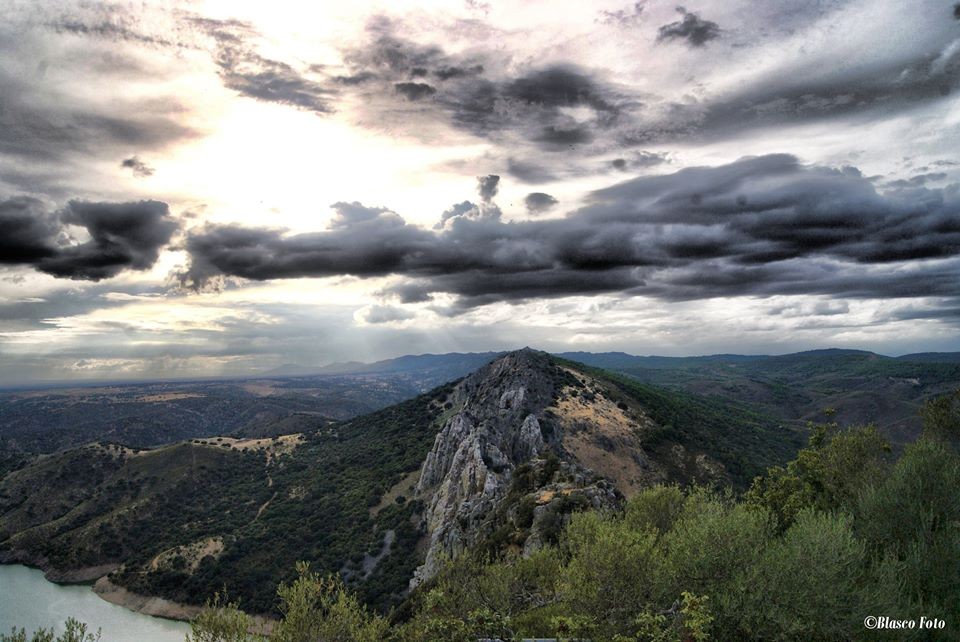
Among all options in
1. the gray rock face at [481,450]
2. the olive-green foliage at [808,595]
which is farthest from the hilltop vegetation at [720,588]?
the gray rock face at [481,450]

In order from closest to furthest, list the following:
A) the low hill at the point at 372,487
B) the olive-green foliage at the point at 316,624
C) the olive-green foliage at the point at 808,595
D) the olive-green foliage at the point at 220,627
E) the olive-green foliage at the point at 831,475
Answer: the olive-green foliage at the point at 808,595
the olive-green foliage at the point at 220,627
the olive-green foliage at the point at 316,624
the olive-green foliage at the point at 831,475
the low hill at the point at 372,487

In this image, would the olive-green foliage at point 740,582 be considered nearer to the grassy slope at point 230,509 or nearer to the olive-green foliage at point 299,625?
the olive-green foliage at point 299,625

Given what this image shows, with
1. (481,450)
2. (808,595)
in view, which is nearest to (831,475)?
(808,595)

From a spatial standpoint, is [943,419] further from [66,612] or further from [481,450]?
[66,612]

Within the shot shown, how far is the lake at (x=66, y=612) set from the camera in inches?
4117

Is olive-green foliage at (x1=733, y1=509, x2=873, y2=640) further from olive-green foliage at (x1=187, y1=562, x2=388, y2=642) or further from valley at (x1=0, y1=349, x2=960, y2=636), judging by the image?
valley at (x1=0, y1=349, x2=960, y2=636)

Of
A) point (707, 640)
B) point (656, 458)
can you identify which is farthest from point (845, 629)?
point (656, 458)

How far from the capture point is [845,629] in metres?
23.1

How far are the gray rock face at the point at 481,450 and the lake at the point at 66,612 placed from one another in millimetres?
56530

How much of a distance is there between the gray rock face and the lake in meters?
56.5

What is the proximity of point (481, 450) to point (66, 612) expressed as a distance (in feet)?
360

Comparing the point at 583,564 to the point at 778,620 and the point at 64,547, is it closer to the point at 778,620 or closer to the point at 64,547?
the point at 778,620

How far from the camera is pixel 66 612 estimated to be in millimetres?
115562

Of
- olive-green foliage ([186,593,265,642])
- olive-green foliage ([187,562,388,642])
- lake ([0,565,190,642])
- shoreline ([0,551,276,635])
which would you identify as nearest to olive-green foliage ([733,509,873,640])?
olive-green foliage ([187,562,388,642])
